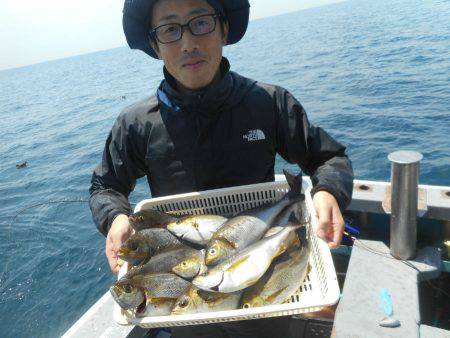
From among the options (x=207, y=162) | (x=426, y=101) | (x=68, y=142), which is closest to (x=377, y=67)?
(x=426, y=101)

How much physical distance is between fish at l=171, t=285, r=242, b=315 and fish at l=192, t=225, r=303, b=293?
0.08 m

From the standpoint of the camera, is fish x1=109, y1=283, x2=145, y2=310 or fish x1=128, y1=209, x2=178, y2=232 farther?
fish x1=128, y1=209, x2=178, y2=232

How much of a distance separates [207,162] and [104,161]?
80cm

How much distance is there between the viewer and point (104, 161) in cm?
283

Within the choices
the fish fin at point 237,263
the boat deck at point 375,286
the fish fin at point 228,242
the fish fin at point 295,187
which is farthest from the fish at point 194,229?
the boat deck at point 375,286

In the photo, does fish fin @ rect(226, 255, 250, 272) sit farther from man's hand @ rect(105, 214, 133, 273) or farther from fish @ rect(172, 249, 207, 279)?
man's hand @ rect(105, 214, 133, 273)

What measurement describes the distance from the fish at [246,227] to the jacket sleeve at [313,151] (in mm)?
172

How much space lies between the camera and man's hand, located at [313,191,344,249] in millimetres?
1979

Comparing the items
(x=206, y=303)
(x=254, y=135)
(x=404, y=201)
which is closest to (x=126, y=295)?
(x=206, y=303)

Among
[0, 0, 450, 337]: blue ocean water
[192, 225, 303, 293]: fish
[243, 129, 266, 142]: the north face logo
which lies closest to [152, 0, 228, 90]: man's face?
[243, 129, 266, 142]: the north face logo

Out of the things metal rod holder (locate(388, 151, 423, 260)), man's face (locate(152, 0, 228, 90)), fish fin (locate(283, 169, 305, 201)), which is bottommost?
metal rod holder (locate(388, 151, 423, 260))

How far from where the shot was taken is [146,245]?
240 cm

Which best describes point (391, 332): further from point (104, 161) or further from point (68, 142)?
point (68, 142)

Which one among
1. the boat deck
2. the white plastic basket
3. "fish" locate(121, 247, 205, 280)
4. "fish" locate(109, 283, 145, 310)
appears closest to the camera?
the white plastic basket
